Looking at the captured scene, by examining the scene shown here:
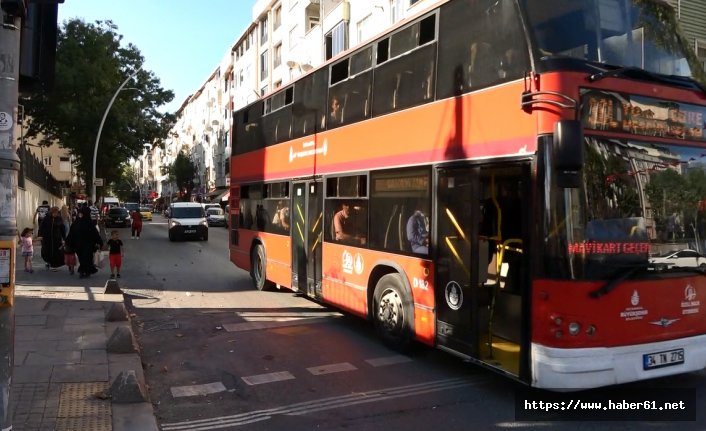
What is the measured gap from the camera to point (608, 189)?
493cm

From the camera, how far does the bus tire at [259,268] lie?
482 inches

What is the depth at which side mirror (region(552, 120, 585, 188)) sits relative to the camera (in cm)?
460

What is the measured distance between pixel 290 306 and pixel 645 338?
22.5ft

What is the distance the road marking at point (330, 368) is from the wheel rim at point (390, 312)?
762 millimetres

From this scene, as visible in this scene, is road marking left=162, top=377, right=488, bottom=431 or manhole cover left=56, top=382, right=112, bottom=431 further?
road marking left=162, top=377, right=488, bottom=431

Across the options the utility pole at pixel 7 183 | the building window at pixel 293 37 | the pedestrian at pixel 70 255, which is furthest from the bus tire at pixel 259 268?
the building window at pixel 293 37

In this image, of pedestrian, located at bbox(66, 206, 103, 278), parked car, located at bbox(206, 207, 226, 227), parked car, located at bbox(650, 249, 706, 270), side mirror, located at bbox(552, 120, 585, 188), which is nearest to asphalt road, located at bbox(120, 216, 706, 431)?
parked car, located at bbox(650, 249, 706, 270)

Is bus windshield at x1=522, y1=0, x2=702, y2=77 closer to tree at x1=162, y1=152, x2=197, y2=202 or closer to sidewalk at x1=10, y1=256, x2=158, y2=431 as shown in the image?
sidewalk at x1=10, y1=256, x2=158, y2=431

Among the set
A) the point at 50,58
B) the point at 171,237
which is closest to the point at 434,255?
the point at 50,58

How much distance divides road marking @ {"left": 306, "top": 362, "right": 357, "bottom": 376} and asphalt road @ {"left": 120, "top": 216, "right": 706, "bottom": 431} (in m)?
0.01

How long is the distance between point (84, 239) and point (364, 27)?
18.8m

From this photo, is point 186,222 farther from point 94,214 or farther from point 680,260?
point 680,260

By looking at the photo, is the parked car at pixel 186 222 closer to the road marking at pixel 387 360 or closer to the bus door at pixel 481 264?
the road marking at pixel 387 360

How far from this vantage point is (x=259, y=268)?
41.5ft
